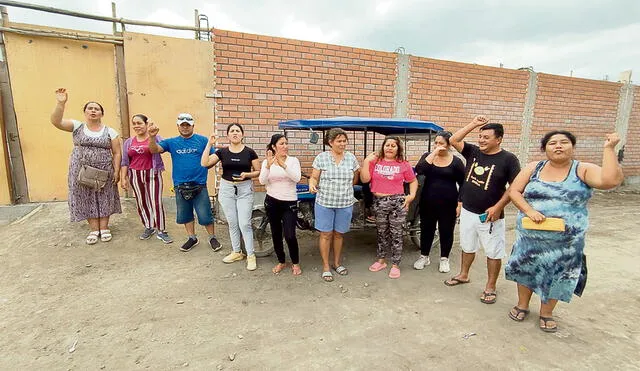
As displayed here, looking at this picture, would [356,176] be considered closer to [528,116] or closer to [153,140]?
[153,140]

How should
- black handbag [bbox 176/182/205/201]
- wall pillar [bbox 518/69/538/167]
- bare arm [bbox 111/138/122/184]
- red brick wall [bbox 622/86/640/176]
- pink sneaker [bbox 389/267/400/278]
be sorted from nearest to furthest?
pink sneaker [bbox 389/267/400/278] → black handbag [bbox 176/182/205/201] → bare arm [bbox 111/138/122/184] → wall pillar [bbox 518/69/538/167] → red brick wall [bbox 622/86/640/176]

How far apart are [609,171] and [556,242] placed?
0.63 meters

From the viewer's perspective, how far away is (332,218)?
3619mm

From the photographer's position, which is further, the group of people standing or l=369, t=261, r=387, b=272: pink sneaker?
l=369, t=261, r=387, b=272: pink sneaker

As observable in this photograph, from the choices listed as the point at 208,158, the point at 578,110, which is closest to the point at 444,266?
the point at 208,158

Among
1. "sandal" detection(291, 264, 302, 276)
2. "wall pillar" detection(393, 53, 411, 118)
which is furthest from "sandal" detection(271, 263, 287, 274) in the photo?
"wall pillar" detection(393, 53, 411, 118)

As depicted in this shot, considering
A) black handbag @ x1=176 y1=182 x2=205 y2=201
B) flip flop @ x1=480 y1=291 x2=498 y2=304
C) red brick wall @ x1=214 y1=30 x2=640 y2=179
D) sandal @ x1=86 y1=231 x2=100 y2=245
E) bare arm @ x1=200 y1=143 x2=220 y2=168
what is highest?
red brick wall @ x1=214 y1=30 x2=640 y2=179

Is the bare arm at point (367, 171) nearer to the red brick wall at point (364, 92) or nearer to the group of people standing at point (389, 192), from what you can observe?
the group of people standing at point (389, 192)

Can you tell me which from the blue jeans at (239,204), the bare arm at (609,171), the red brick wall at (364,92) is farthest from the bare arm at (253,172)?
the bare arm at (609,171)

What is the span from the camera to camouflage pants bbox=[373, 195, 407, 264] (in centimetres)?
366

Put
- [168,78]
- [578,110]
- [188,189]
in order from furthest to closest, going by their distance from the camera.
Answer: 1. [578,110]
2. [168,78]
3. [188,189]

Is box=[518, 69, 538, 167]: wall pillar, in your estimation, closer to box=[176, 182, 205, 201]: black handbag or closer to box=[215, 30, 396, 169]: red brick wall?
box=[215, 30, 396, 169]: red brick wall

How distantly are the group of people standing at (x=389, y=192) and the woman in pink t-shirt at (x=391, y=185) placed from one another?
12 mm

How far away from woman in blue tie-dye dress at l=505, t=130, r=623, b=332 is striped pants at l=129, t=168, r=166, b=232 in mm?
4234
